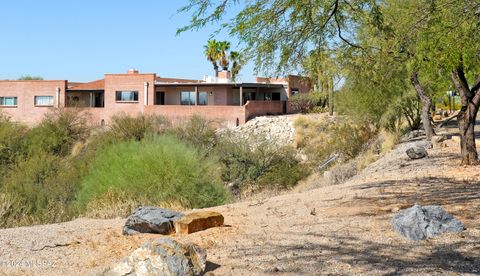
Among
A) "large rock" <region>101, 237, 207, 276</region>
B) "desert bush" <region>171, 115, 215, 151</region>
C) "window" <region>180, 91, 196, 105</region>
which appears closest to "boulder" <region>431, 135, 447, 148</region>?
"desert bush" <region>171, 115, 215, 151</region>

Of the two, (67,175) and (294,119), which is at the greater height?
(294,119)

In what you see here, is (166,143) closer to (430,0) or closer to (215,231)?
(430,0)

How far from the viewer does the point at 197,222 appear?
905 cm

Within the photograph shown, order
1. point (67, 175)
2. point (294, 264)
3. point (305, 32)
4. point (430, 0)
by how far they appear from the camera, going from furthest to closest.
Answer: point (67, 175), point (430, 0), point (305, 32), point (294, 264)

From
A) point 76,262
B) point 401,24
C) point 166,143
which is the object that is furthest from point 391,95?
point 76,262

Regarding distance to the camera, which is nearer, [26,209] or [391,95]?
[26,209]

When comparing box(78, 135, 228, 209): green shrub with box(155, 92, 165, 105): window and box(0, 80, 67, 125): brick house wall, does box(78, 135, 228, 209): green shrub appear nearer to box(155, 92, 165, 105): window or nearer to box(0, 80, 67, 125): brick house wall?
box(155, 92, 165, 105): window

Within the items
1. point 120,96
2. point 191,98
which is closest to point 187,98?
point 191,98

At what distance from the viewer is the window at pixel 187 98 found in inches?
2192

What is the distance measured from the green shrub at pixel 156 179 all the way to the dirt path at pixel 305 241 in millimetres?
5414

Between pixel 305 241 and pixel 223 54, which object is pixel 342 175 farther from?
pixel 223 54

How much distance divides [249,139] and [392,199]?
24.3 metres

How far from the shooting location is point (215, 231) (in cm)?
893

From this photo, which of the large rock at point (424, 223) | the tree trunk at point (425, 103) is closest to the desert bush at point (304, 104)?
the tree trunk at point (425, 103)
